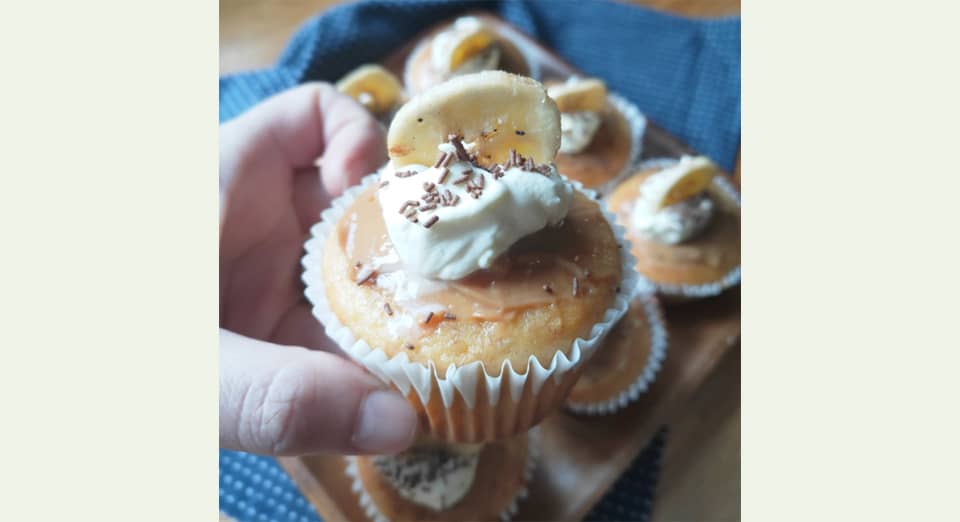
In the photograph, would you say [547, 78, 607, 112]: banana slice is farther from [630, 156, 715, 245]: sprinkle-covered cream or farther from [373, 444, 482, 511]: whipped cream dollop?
[373, 444, 482, 511]: whipped cream dollop

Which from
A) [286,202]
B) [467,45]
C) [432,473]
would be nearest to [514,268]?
[432,473]

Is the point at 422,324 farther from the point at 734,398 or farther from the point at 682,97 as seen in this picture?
the point at 682,97

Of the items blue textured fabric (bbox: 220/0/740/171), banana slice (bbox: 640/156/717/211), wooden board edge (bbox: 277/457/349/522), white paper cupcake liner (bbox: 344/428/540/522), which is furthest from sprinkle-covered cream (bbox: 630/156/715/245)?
wooden board edge (bbox: 277/457/349/522)

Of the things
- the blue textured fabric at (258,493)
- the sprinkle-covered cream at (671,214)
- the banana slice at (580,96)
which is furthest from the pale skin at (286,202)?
the sprinkle-covered cream at (671,214)

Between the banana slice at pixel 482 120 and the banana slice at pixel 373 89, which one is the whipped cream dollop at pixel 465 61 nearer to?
the banana slice at pixel 373 89

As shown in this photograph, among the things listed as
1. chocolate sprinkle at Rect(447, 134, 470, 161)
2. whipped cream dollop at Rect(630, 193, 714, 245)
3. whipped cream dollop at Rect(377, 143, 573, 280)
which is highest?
chocolate sprinkle at Rect(447, 134, 470, 161)

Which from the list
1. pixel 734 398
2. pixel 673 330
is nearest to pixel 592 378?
pixel 673 330

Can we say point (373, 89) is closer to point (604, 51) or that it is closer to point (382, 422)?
point (604, 51)
